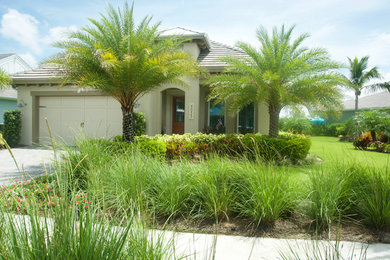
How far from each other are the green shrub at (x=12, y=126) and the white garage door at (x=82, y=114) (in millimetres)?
1134

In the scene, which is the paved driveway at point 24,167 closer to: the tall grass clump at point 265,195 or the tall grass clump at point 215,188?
the tall grass clump at point 215,188

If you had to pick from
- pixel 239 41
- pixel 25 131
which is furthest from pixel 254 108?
pixel 25 131

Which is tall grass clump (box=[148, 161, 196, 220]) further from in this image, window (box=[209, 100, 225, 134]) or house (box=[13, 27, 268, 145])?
window (box=[209, 100, 225, 134])

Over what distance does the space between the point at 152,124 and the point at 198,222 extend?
1009 cm

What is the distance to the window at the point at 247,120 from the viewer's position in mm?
13938

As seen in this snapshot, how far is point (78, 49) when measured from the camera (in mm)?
8273

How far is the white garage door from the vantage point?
14.2 meters

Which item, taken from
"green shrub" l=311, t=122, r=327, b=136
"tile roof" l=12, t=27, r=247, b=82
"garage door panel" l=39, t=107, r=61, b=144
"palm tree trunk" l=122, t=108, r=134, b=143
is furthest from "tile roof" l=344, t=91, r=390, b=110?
"garage door panel" l=39, t=107, r=61, b=144

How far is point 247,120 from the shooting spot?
1408 cm

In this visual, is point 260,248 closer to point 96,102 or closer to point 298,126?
point 96,102

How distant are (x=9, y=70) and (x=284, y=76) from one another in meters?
30.4

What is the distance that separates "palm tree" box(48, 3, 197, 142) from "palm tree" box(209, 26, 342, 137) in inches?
83.8

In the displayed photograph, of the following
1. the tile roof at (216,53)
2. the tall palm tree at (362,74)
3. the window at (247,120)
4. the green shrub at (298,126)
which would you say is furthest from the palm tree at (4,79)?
the tall palm tree at (362,74)

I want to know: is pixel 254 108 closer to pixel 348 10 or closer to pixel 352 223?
pixel 348 10
